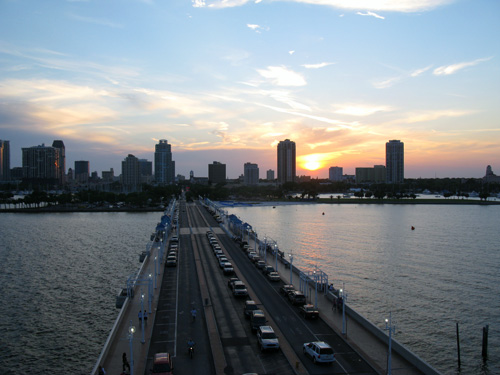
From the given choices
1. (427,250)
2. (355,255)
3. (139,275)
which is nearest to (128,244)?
(139,275)

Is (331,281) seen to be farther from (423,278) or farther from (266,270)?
(423,278)

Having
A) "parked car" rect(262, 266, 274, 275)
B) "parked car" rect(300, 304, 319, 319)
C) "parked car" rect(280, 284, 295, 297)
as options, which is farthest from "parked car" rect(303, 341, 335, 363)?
"parked car" rect(262, 266, 274, 275)

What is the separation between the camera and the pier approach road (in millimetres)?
15336

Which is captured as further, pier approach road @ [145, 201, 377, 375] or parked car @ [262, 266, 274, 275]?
parked car @ [262, 266, 274, 275]

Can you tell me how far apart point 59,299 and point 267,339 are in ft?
65.7

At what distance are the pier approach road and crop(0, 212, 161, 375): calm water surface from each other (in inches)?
181

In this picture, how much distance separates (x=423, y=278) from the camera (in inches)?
1433

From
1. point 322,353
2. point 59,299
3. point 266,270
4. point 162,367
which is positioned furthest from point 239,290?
point 59,299

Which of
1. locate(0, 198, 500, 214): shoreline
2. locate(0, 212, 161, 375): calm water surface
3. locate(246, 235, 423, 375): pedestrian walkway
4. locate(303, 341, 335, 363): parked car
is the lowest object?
locate(0, 212, 161, 375): calm water surface

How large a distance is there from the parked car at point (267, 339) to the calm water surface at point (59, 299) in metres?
8.75

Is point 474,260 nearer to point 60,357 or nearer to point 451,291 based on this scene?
point 451,291

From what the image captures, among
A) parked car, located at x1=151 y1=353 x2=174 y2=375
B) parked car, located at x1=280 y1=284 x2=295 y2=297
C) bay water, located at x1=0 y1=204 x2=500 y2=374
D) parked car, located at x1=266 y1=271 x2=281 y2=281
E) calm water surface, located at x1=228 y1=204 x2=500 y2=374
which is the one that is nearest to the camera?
parked car, located at x1=151 y1=353 x2=174 y2=375

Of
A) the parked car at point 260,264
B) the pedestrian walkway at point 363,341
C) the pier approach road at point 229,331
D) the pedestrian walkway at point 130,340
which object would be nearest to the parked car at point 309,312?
the pier approach road at point 229,331

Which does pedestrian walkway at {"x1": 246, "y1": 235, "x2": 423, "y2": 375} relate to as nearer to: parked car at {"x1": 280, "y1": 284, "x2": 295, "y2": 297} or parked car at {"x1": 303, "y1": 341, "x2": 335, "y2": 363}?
parked car at {"x1": 280, "y1": 284, "x2": 295, "y2": 297}
